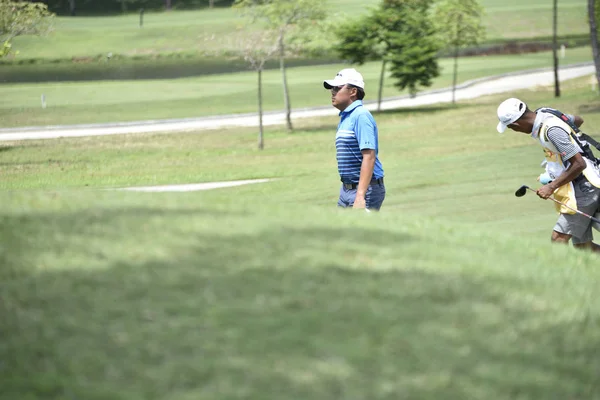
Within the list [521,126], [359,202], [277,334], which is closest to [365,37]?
[521,126]

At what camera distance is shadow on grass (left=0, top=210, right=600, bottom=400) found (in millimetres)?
3588

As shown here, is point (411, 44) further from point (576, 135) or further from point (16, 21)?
point (576, 135)

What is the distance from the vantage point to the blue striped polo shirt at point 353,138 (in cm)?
782

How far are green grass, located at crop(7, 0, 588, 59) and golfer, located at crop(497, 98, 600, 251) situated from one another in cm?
7048

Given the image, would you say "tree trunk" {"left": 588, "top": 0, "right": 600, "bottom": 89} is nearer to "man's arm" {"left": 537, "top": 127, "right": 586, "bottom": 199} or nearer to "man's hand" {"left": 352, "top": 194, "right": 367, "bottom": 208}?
"man's arm" {"left": 537, "top": 127, "right": 586, "bottom": 199}

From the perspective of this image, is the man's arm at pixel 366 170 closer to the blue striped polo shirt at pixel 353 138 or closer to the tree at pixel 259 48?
the blue striped polo shirt at pixel 353 138

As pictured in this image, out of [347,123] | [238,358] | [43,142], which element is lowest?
[43,142]

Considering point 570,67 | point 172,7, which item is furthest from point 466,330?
point 172,7

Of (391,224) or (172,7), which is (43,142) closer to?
(391,224)

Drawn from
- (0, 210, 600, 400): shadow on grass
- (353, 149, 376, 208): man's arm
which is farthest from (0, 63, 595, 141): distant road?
(0, 210, 600, 400): shadow on grass

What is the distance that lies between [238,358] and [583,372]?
1496 millimetres

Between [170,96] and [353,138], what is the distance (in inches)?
1664

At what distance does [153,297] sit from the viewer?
4207mm

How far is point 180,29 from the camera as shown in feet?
303
